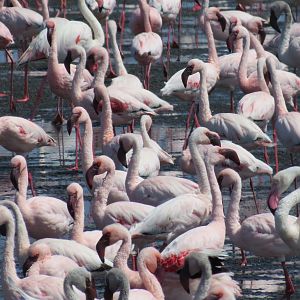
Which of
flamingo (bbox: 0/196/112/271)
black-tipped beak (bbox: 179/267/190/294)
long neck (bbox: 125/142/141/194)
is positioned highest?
black-tipped beak (bbox: 179/267/190/294)

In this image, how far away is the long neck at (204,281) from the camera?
674 centimetres

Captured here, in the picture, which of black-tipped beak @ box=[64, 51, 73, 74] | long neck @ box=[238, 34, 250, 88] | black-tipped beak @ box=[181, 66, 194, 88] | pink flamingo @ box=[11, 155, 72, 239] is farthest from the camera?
long neck @ box=[238, 34, 250, 88]

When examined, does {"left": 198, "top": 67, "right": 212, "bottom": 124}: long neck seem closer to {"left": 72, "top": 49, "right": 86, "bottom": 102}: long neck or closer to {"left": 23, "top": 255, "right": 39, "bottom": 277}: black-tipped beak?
{"left": 72, "top": 49, "right": 86, "bottom": 102}: long neck

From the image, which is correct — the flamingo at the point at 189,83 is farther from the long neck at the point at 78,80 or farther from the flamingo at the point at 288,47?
the flamingo at the point at 288,47

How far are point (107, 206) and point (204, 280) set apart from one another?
2236 millimetres

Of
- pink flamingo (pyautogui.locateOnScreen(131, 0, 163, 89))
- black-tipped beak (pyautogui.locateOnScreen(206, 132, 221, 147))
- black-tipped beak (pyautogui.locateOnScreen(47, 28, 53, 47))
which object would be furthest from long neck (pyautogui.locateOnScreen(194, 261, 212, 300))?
pink flamingo (pyautogui.locateOnScreen(131, 0, 163, 89))

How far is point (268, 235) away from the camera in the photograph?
8398 mm

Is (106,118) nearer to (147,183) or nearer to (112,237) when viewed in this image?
(147,183)

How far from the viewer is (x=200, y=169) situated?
30.1 ft

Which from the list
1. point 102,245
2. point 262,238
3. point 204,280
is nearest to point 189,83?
point 262,238

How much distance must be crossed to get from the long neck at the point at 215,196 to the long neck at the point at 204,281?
5.71ft

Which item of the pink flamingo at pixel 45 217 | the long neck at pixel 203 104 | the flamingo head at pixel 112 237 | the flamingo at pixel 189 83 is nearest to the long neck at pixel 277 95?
the long neck at pixel 203 104

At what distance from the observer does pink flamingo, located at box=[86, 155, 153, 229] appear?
8648 mm

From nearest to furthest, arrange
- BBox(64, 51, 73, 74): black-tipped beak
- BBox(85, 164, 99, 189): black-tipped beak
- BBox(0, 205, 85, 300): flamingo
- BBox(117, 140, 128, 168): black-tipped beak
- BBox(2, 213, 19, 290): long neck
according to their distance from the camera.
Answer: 1. BBox(0, 205, 85, 300): flamingo
2. BBox(2, 213, 19, 290): long neck
3. BBox(85, 164, 99, 189): black-tipped beak
4. BBox(117, 140, 128, 168): black-tipped beak
5. BBox(64, 51, 73, 74): black-tipped beak
